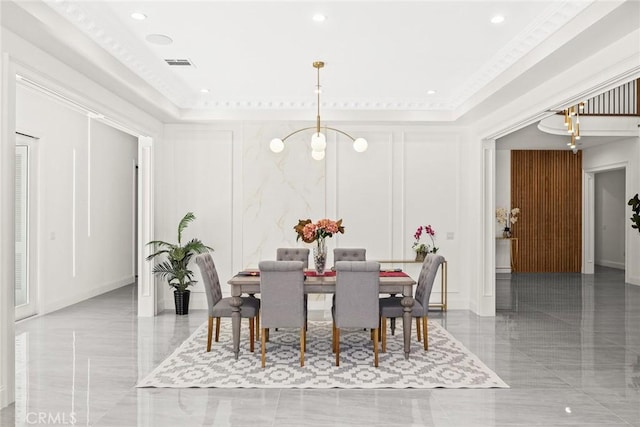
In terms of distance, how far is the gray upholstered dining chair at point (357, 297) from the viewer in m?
4.21

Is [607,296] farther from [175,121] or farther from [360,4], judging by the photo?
[175,121]

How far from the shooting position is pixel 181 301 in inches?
260

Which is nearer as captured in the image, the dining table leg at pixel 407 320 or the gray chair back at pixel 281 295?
the gray chair back at pixel 281 295

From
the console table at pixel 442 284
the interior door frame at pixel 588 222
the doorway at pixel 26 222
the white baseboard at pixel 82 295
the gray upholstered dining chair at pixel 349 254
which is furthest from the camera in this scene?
the interior door frame at pixel 588 222

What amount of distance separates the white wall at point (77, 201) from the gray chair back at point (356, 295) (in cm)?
402

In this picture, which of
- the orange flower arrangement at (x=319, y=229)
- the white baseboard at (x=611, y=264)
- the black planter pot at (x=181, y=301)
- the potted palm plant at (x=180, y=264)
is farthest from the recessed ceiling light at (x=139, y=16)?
the white baseboard at (x=611, y=264)

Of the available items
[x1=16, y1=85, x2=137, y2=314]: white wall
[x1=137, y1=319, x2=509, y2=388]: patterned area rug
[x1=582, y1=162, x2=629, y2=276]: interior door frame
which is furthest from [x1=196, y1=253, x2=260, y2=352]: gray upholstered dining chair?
[x1=582, y1=162, x2=629, y2=276]: interior door frame

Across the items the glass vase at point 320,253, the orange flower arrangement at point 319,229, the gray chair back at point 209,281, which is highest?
the orange flower arrangement at point 319,229

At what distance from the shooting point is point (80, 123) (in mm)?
7602

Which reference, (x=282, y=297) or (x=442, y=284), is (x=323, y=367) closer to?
(x=282, y=297)

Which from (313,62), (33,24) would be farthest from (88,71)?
(313,62)

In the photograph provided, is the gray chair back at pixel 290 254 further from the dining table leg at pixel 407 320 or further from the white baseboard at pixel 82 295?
the white baseboard at pixel 82 295

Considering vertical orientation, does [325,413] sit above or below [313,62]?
below

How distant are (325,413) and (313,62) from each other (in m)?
3.39
